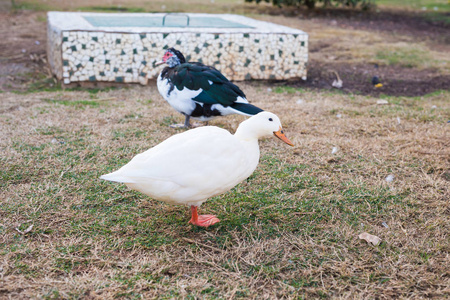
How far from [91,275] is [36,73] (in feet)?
17.7

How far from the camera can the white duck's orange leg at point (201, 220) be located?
2.75 m

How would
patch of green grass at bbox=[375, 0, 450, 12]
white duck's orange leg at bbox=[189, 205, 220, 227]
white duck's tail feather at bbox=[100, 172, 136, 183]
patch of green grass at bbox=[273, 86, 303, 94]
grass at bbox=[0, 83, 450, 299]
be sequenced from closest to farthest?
grass at bbox=[0, 83, 450, 299] → white duck's tail feather at bbox=[100, 172, 136, 183] → white duck's orange leg at bbox=[189, 205, 220, 227] → patch of green grass at bbox=[273, 86, 303, 94] → patch of green grass at bbox=[375, 0, 450, 12]

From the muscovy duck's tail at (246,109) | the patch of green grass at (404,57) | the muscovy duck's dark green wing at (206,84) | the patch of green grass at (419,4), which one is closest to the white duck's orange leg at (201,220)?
the muscovy duck's tail at (246,109)

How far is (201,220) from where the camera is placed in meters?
2.78

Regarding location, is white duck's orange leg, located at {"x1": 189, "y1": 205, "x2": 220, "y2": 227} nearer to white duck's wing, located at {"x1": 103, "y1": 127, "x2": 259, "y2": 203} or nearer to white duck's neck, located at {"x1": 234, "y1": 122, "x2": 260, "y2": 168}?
white duck's wing, located at {"x1": 103, "y1": 127, "x2": 259, "y2": 203}

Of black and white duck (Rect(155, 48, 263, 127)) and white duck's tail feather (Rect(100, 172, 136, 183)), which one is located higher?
black and white duck (Rect(155, 48, 263, 127))

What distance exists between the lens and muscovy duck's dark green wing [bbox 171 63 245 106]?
4145 mm

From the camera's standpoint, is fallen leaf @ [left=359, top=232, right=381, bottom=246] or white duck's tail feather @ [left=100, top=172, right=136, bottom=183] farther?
fallen leaf @ [left=359, top=232, right=381, bottom=246]

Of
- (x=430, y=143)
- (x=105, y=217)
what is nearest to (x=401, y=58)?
(x=430, y=143)

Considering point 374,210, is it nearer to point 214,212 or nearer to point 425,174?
point 425,174

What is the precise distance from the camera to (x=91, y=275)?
7.51 feet

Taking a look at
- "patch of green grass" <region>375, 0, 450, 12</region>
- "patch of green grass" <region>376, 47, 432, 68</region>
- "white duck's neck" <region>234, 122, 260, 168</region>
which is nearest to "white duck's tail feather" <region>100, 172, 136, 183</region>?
"white duck's neck" <region>234, 122, 260, 168</region>

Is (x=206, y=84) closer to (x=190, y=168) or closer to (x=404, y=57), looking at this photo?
(x=190, y=168)

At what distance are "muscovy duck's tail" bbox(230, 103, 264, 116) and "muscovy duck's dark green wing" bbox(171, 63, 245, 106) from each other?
6 cm
